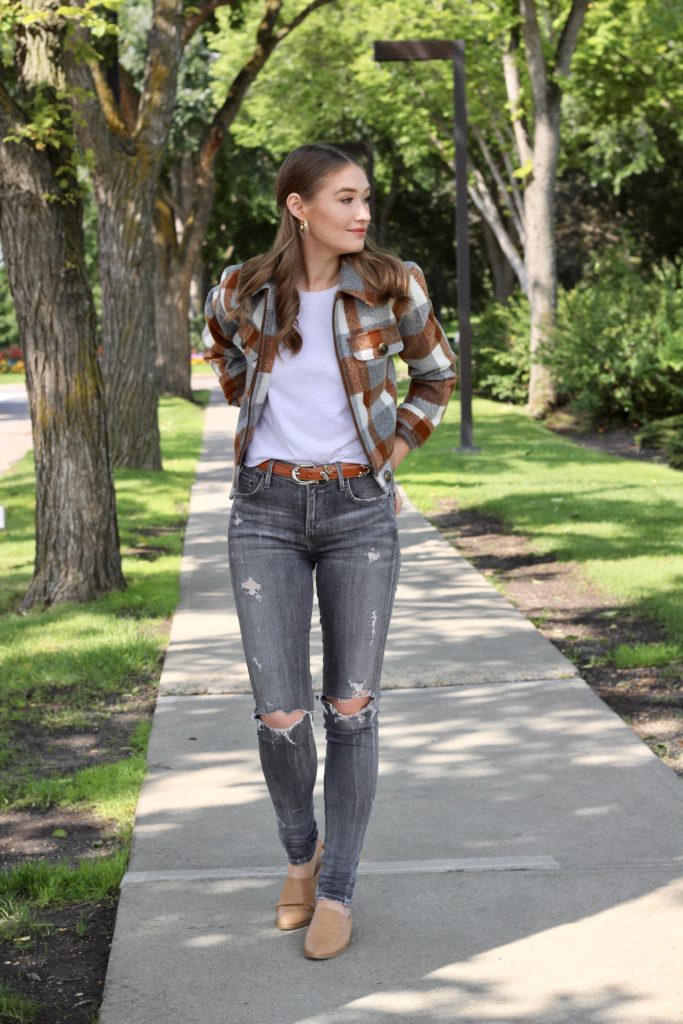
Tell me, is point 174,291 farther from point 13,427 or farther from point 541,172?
point 541,172

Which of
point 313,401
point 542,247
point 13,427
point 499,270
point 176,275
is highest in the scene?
point 313,401

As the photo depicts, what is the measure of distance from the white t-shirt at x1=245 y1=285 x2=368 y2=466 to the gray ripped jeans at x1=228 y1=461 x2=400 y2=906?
70 mm

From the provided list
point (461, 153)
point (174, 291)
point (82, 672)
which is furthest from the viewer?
point (174, 291)

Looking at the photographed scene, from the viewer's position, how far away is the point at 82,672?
21.5 ft

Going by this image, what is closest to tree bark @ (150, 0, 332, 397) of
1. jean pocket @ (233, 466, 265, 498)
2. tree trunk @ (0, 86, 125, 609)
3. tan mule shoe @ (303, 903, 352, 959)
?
tree trunk @ (0, 86, 125, 609)

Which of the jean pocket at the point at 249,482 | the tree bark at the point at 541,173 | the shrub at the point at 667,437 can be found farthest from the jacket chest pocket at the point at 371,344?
the tree bark at the point at 541,173

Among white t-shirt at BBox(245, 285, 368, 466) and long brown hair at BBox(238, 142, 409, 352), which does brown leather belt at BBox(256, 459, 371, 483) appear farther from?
long brown hair at BBox(238, 142, 409, 352)

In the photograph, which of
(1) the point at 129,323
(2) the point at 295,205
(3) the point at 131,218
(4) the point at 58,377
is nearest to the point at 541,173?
(1) the point at 129,323

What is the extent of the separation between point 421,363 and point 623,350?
14969mm

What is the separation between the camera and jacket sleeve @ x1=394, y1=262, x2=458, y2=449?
346 centimetres

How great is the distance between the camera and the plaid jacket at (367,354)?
131 inches

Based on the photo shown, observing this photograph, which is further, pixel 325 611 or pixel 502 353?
pixel 502 353

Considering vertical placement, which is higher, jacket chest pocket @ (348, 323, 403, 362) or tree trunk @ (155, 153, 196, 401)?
jacket chest pocket @ (348, 323, 403, 362)

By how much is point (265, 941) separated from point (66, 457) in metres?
4.65
